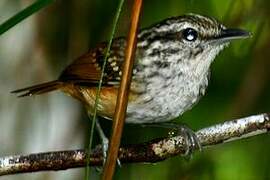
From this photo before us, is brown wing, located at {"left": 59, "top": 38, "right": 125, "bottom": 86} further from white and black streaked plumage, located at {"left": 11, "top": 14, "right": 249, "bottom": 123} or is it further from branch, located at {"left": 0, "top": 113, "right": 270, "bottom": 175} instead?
branch, located at {"left": 0, "top": 113, "right": 270, "bottom": 175}

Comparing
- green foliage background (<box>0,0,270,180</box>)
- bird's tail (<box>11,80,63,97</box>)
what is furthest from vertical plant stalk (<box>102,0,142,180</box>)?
green foliage background (<box>0,0,270,180</box>)

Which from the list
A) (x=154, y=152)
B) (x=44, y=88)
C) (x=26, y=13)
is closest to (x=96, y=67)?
(x=44, y=88)

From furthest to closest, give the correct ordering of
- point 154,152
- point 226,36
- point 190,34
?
point 190,34
point 226,36
point 154,152

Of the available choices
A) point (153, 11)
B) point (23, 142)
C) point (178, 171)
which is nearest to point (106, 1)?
point (153, 11)

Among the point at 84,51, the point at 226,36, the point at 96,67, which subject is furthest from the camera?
the point at 84,51

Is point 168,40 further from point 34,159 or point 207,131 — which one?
point 34,159

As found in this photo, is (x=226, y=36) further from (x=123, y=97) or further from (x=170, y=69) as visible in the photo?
(x=123, y=97)

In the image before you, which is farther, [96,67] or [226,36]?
[96,67]
